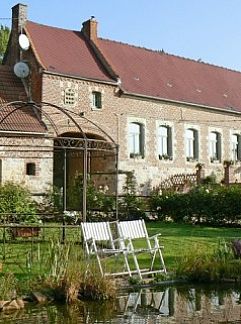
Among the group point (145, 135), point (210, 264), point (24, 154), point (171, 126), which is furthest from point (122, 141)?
point (210, 264)

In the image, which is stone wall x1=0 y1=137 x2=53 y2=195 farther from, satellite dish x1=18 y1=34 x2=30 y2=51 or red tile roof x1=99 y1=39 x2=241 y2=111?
red tile roof x1=99 y1=39 x2=241 y2=111

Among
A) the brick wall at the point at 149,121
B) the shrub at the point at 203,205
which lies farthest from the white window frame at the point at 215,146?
the shrub at the point at 203,205

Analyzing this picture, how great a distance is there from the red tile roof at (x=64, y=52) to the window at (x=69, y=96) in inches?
30.2

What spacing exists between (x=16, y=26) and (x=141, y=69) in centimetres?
725

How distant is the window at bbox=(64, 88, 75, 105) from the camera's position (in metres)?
26.6

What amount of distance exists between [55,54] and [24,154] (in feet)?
18.6

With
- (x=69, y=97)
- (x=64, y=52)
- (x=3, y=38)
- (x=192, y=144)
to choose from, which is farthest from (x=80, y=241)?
(x=3, y=38)

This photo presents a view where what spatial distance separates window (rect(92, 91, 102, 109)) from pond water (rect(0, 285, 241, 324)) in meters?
19.4

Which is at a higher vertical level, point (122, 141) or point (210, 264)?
point (122, 141)

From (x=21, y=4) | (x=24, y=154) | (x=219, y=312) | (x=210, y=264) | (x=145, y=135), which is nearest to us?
(x=219, y=312)

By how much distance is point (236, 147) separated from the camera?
3494 cm

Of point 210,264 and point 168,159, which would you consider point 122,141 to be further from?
point 210,264

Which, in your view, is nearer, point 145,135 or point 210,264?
point 210,264

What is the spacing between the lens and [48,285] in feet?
26.7
